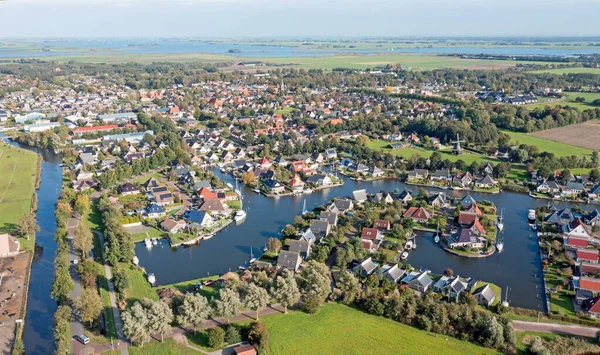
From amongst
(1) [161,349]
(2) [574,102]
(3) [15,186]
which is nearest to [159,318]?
(1) [161,349]

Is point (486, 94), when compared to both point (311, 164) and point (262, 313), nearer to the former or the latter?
point (311, 164)

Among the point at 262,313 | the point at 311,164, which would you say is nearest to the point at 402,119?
the point at 311,164

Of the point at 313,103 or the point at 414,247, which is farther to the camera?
the point at 313,103

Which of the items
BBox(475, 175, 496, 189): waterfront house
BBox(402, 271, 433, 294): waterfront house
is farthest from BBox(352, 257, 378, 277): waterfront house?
BBox(475, 175, 496, 189): waterfront house

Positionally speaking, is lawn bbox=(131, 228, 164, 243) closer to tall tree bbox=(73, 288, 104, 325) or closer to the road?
tall tree bbox=(73, 288, 104, 325)

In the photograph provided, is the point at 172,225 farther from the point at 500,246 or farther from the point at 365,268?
the point at 500,246

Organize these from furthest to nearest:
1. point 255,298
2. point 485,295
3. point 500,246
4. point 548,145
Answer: point 548,145
point 500,246
point 485,295
point 255,298
